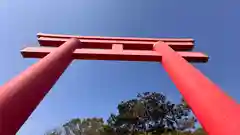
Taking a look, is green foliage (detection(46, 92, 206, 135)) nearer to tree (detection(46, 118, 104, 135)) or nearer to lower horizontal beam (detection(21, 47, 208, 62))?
tree (detection(46, 118, 104, 135))

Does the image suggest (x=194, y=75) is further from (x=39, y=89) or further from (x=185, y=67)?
(x=39, y=89)

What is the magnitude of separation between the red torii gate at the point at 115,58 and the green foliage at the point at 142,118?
13972mm

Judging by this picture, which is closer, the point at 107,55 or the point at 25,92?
the point at 25,92

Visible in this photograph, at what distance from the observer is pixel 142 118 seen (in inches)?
722

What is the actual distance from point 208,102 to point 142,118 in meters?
17.1

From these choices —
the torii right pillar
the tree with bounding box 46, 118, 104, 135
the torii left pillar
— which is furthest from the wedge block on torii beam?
the tree with bounding box 46, 118, 104, 135

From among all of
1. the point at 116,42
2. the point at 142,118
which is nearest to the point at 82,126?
the point at 142,118

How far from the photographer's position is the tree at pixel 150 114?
17.6 metres

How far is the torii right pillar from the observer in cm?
132

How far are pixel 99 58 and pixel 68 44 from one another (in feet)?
1.13

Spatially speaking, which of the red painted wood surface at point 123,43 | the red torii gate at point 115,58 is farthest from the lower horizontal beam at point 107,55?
the red painted wood surface at point 123,43

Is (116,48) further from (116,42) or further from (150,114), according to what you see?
(150,114)

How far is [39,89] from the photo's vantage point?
69.6 inches

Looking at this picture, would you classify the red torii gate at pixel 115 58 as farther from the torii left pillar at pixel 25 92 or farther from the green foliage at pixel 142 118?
the green foliage at pixel 142 118
